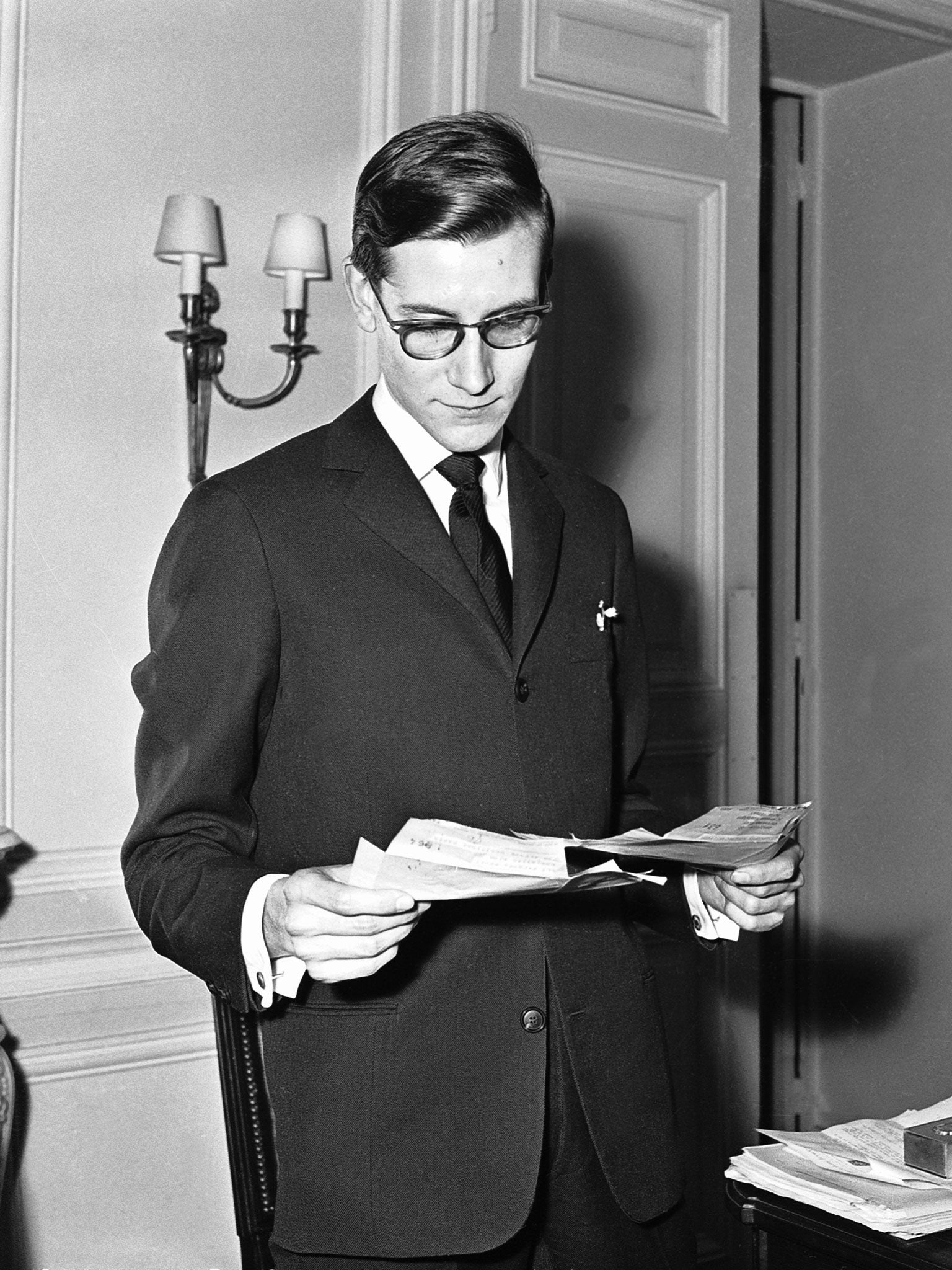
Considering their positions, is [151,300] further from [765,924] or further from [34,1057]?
[765,924]

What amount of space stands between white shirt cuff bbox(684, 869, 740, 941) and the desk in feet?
0.97

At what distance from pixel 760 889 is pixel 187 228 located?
166 cm

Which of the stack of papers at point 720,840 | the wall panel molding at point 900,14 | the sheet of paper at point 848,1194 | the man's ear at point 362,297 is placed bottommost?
the sheet of paper at point 848,1194

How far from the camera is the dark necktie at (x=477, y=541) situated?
170 cm

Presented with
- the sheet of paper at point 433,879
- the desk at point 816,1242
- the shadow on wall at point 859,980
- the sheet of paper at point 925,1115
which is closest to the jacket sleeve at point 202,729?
the sheet of paper at point 433,879

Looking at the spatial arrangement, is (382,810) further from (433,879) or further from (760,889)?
(760,889)

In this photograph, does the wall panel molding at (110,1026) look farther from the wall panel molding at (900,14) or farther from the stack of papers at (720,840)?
the wall panel molding at (900,14)

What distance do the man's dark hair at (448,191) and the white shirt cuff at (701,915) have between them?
75cm

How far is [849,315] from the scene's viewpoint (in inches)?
172

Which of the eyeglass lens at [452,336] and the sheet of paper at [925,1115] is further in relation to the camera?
the sheet of paper at [925,1115]

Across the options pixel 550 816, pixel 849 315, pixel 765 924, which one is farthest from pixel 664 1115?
pixel 849 315

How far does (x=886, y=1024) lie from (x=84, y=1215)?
102 inches

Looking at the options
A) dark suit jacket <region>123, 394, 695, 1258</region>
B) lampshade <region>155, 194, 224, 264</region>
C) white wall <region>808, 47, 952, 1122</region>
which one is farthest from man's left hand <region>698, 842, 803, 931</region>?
white wall <region>808, 47, 952, 1122</region>

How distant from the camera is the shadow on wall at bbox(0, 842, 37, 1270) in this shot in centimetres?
253
